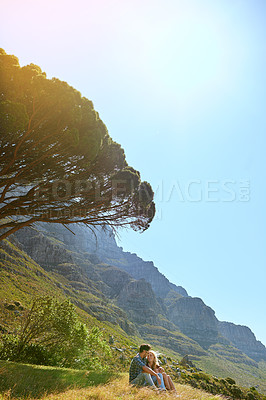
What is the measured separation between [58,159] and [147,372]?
7847 millimetres

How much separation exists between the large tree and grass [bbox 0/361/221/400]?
4856mm

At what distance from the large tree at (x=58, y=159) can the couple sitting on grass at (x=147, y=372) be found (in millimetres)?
6301

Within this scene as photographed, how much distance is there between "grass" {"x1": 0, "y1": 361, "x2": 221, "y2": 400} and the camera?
411 centimetres

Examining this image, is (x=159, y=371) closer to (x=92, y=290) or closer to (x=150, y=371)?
(x=150, y=371)

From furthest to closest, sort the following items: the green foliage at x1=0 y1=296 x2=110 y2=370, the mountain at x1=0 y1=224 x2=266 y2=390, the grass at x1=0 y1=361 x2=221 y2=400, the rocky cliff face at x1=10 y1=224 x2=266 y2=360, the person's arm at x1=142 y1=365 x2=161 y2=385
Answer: the rocky cliff face at x1=10 y1=224 x2=266 y2=360 < the mountain at x1=0 y1=224 x2=266 y2=390 < the green foliage at x1=0 y1=296 x2=110 y2=370 < the person's arm at x1=142 y1=365 x2=161 y2=385 < the grass at x1=0 y1=361 x2=221 y2=400

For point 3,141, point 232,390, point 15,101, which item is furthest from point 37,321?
point 232,390

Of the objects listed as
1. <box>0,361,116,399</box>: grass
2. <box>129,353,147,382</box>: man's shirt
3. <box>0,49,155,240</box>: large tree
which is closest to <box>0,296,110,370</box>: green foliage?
<box>0,361,116,399</box>: grass

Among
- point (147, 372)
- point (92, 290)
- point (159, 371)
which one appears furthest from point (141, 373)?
point (92, 290)

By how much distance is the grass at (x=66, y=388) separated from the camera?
4113 millimetres

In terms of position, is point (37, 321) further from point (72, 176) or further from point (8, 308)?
point (8, 308)

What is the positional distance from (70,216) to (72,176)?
75.8 inches

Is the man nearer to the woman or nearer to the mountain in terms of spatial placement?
the woman

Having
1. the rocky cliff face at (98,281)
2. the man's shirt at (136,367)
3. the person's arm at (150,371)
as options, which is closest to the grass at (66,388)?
the man's shirt at (136,367)

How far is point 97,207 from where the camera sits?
1059 centimetres
